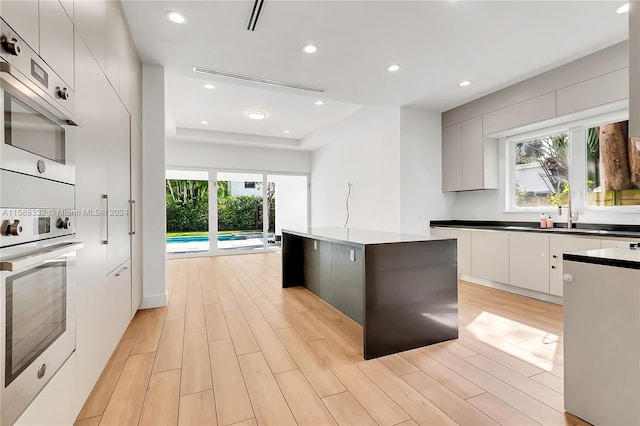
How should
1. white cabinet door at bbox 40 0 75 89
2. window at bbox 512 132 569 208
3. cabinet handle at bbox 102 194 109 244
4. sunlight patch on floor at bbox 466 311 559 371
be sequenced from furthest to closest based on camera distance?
window at bbox 512 132 569 208, sunlight patch on floor at bbox 466 311 559 371, cabinet handle at bbox 102 194 109 244, white cabinet door at bbox 40 0 75 89

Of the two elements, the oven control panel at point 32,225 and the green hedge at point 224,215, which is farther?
the green hedge at point 224,215

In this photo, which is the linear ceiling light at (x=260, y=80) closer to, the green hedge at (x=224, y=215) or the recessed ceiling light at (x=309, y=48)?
the recessed ceiling light at (x=309, y=48)

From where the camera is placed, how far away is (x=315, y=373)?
6.54 feet

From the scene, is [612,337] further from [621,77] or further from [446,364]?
[621,77]

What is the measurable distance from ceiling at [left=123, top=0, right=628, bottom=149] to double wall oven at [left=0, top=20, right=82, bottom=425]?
1.76m

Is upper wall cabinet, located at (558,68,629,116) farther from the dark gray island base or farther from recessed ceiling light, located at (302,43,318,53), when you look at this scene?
recessed ceiling light, located at (302,43,318,53)

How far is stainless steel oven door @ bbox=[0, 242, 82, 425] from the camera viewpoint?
0.90 m

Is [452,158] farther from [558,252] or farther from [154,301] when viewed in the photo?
[154,301]

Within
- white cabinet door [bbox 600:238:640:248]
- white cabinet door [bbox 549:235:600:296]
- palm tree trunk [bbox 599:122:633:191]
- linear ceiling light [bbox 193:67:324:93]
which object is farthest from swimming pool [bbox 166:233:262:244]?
palm tree trunk [bbox 599:122:633:191]

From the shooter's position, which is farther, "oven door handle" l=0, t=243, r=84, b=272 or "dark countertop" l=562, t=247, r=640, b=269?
"dark countertop" l=562, t=247, r=640, b=269

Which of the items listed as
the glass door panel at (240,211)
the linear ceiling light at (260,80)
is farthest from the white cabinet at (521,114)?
the glass door panel at (240,211)

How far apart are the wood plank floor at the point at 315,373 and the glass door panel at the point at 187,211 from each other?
408 centimetres

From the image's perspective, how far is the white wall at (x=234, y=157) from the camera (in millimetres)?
6952

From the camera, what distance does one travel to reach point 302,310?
3248 millimetres
